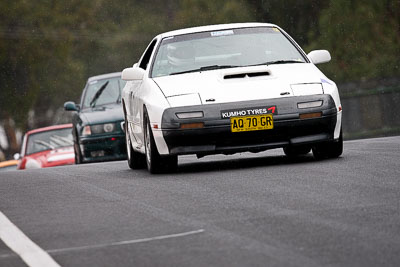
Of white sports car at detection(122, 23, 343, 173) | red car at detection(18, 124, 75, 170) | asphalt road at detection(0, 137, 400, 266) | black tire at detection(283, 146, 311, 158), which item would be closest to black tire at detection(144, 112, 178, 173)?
white sports car at detection(122, 23, 343, 173)

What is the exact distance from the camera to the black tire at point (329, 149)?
10750 mm

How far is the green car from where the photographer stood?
1969 cm

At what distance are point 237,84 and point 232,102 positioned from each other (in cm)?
35

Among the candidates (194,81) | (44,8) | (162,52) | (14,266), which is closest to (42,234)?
(14,266)

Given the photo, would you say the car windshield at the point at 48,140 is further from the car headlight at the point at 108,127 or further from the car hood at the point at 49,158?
the car headlight at the point at 108,127

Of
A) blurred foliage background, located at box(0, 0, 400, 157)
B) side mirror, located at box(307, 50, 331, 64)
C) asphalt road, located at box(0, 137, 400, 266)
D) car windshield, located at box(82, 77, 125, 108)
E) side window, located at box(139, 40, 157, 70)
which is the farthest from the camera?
blurred foliage background, located at box(0, 0, 400, 157)

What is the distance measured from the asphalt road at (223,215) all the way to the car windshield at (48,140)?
12874 mm

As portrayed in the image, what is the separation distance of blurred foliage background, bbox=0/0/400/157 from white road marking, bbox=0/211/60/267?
3002 cm

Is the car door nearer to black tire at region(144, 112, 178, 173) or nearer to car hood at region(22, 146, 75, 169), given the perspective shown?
black tire at region(144, 112, 178, 173)

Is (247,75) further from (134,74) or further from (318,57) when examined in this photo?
(134,74)

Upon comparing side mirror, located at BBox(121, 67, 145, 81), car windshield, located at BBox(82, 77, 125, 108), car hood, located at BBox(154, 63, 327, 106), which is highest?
side mirror, located at BBox(121, 67, 145, 81)

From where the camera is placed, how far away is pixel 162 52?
11492 millimetres

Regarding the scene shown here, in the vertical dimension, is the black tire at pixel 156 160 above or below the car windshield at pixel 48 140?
above

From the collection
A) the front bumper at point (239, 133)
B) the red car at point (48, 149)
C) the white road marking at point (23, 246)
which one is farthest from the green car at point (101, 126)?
the white road marking at point (23, 246)
